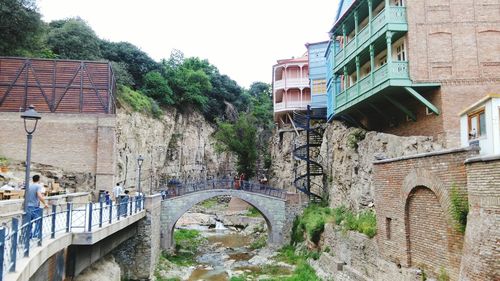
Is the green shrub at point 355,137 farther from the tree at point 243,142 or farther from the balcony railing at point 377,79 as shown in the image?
the tree at point 243,142

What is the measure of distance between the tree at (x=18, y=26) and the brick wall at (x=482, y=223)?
26.9 metres

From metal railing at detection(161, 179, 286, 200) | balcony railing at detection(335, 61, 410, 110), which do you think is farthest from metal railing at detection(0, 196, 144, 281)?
balcony railing at detection(335, 61, 410, 110)

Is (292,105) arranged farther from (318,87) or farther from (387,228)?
(387,228)

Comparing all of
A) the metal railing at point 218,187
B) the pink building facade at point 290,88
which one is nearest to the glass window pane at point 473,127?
the metal railing at point 218,187

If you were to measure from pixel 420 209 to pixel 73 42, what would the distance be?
102 ft

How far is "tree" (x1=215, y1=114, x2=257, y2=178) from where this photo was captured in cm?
4291

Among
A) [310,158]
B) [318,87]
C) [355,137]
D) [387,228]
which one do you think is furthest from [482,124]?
[318,87]

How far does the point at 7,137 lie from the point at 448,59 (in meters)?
23.7

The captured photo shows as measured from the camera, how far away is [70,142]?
24.7 m

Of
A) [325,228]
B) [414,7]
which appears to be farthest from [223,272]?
[414,7]

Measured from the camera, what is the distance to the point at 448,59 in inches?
642

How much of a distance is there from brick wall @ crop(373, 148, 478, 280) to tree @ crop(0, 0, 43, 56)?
23826mm

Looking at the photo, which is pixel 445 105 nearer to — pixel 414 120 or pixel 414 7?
pixel 414 120

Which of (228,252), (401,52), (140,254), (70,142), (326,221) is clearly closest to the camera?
(401,52)
